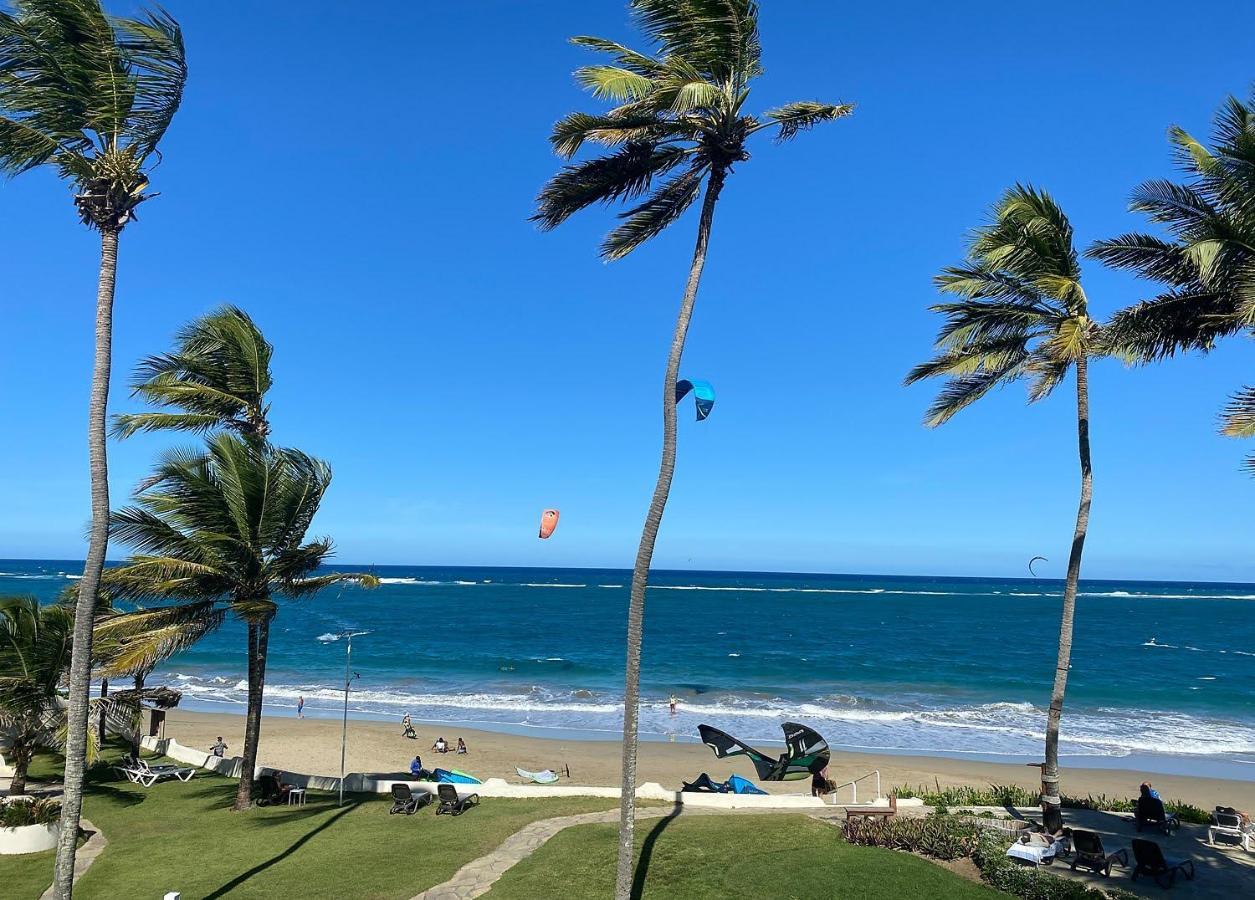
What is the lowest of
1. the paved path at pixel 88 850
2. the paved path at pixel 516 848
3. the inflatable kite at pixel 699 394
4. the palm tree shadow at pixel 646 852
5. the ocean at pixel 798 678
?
the ocean at pixel 798 678

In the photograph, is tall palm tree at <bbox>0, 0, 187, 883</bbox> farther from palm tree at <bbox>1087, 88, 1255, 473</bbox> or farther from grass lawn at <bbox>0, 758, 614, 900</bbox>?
palm tree at <bbox>1087, 88, 1255, 473</bbox>

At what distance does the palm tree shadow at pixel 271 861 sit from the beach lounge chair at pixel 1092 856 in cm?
1290

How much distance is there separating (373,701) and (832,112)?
137 feet

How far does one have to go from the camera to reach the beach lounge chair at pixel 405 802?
54.6ft

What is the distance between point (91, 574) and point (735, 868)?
990 centimetres

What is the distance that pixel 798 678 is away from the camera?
173 ft

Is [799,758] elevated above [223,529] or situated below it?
below

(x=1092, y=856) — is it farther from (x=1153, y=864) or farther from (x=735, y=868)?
(x=735, y=868)

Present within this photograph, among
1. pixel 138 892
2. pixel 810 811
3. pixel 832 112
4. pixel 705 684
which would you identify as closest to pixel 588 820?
pixel 810 811

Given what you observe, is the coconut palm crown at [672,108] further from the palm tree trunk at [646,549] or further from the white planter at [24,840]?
the white planter at [24,840]

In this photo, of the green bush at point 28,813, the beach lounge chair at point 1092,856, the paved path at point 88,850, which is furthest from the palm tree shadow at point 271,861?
the beach lounge chair at point 1092,856

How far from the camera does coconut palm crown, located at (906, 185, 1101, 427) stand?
14109mm

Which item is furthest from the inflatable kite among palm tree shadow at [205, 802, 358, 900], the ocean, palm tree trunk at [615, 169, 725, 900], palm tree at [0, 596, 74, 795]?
the ocean

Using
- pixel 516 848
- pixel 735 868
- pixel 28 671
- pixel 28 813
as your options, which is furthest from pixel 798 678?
pixel 28 813
